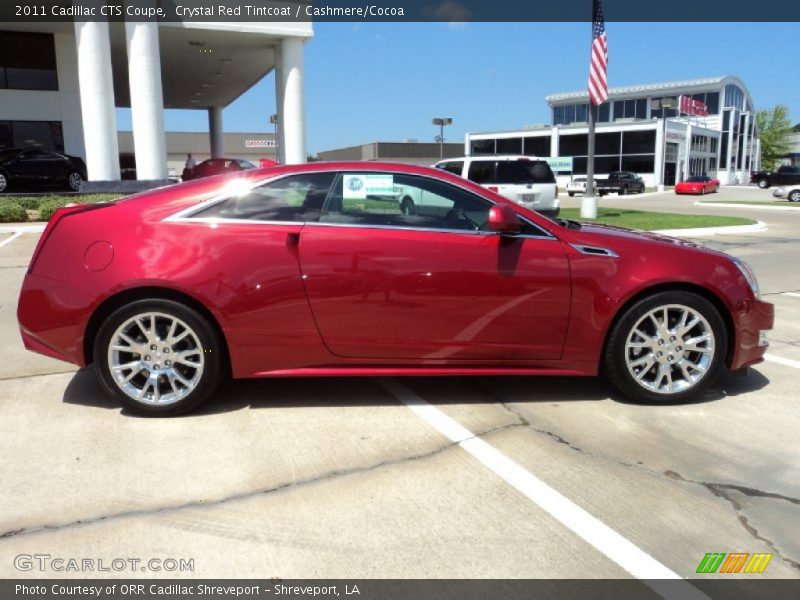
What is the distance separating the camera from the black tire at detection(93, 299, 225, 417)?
3980 mm

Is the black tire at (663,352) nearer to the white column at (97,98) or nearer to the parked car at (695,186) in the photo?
the white column at (97,98)

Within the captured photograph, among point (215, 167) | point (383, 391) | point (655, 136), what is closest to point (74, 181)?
point (215, 167)

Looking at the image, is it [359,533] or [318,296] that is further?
[318,296]

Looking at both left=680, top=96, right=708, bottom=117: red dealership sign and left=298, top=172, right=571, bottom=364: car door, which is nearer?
left=298, top=172, right=571, bottom=364: car door

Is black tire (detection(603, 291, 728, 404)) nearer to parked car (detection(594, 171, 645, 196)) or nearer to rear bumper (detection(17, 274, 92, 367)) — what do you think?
rear bumper (detection(17, 274, 92, 367))

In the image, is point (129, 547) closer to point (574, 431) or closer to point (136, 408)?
point (136, 408)

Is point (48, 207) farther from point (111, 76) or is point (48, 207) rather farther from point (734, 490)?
point (734, 490)

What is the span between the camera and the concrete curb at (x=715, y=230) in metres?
15.6

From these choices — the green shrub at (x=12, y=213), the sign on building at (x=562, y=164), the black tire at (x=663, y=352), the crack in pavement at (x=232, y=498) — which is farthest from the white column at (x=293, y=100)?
the sign on building at (x=562, y=164)

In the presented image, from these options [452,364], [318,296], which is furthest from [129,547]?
[452,364]

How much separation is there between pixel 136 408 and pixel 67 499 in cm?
101

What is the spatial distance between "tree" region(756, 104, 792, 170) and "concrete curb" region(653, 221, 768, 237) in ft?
274

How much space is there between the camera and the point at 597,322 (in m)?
4.16

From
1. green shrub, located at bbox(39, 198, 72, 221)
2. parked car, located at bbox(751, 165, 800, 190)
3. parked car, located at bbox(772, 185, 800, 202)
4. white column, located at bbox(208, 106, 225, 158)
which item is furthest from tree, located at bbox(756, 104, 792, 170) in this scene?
green shrub, located at bbox(39, 198, 72, 221)
